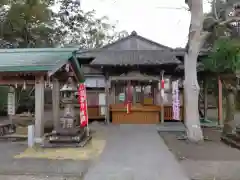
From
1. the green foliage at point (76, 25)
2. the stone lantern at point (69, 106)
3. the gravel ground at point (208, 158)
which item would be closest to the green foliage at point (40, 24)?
the green foliage at point (76, 25)

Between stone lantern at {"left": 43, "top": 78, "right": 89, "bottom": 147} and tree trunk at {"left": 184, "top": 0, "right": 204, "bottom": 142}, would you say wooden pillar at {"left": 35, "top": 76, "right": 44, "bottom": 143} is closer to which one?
stone lantern at {"left": 43, "top": 78, "right": 89, "bottom": 147}

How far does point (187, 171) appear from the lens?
22.0 feet

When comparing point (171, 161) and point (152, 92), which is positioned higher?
point (152, 92)

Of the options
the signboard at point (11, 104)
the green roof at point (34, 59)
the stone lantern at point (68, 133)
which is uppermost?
the green roof at point (34, 59)

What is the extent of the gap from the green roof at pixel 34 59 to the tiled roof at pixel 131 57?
4.12 metres

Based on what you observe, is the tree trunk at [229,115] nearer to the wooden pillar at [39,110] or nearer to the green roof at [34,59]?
the green roof at [34,59]

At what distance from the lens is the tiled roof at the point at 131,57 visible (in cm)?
1555

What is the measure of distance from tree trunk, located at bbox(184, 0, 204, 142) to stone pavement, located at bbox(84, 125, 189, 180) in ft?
4.27

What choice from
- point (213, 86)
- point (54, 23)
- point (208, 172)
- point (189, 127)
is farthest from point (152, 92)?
point (54, 23)

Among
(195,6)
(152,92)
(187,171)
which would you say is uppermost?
(195,6)

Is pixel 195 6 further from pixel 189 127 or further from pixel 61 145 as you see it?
pixel 61 145

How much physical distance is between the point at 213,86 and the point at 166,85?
276 centimetres

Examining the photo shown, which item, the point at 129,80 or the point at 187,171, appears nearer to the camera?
the point at 187,171

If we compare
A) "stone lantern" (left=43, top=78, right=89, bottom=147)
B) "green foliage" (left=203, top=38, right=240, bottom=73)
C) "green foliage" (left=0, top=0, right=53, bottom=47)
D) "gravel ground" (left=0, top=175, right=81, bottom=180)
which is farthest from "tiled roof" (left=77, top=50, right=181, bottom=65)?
"gravel ground" (left=0, top=175, right=81, bottom=180)
